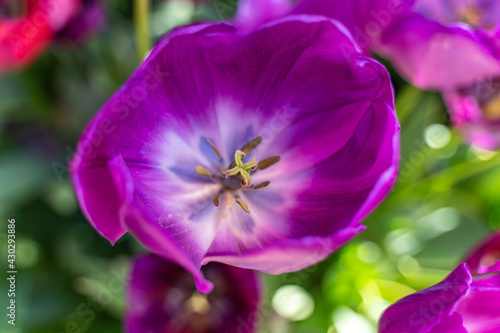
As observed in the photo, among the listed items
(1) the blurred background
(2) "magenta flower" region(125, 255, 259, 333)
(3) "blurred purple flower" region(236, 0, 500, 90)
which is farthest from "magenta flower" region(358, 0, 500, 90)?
(2) "magenta flower" region(125, 255, 259, 333)

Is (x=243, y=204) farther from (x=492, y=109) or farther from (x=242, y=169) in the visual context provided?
(x=492, y=109)

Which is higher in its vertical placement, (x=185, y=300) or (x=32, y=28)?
(x=32, y=28)

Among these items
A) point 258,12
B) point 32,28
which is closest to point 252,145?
point 258,12

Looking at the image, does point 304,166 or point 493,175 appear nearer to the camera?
point 304,166

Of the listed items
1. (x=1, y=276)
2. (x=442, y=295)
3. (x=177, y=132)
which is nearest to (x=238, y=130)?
(x=177, y=132)

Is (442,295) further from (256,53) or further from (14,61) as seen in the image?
(14,61)

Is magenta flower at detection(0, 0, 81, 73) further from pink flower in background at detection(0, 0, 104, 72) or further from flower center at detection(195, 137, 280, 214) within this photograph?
flower center at detection(195, 137, 280, 214)

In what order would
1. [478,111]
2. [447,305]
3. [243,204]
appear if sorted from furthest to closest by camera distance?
[478,111] → [243,204] → [447,305]
